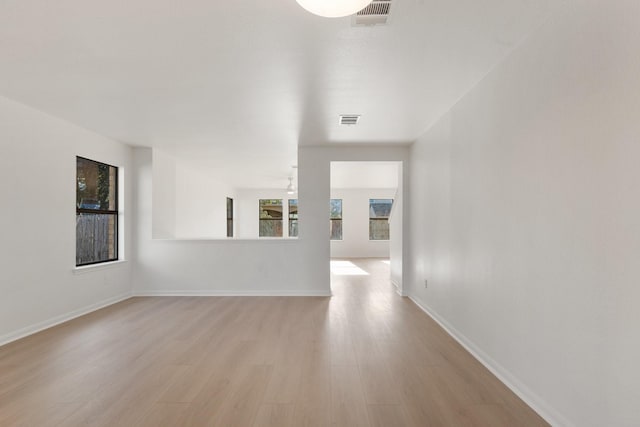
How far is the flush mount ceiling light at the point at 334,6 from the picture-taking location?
1.44m

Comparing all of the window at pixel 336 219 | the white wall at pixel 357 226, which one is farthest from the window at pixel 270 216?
the white wall at pixel 357 226

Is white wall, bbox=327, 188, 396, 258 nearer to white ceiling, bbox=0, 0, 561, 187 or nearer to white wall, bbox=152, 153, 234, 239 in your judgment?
white wall, bbox=152, 153, 234, 239

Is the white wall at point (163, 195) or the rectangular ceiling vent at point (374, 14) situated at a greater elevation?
the rectangular ceiling vent at point (374, 14)

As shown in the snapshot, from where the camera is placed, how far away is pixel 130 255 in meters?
5.23

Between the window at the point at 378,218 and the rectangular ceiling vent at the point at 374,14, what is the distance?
9.55 m

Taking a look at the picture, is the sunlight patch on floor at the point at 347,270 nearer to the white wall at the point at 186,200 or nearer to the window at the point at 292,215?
the window at the point at 292,215

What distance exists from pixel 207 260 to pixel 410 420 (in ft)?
13.7

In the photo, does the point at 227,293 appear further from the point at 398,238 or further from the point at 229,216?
the point at 229,216

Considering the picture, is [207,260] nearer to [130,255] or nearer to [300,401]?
[130,255]

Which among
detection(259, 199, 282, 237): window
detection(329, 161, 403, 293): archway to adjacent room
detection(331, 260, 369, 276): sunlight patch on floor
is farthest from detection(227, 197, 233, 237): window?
detection(331, 260, 369, 276): sunlight patch on floor

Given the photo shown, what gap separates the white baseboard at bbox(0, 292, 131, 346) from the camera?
3.26 metres

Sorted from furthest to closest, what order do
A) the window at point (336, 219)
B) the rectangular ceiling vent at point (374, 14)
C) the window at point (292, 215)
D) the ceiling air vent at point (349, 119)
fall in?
the window at point (292, 215) < the window at point (336, 219) < the ceiling air vent at point (349, 119) < the rectangular ceiling vent at point (374, 14)

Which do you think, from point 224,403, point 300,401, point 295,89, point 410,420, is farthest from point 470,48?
point 224,403

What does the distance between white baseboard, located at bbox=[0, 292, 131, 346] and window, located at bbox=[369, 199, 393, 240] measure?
26.3 ft
